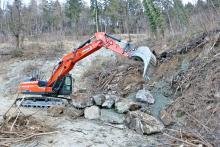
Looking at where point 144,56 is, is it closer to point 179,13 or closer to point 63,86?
point 63,86

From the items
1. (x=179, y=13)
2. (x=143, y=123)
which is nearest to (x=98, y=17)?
(x=179, y=13)

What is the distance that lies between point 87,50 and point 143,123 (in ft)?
14.8

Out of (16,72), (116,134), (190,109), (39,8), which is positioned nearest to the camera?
(116,134)

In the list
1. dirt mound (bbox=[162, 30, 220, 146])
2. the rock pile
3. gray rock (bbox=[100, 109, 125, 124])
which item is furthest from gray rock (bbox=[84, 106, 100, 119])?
dirt mound (bbox=[162, 30, 220, 146])

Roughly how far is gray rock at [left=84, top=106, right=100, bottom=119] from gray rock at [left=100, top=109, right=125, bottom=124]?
19 centimetres

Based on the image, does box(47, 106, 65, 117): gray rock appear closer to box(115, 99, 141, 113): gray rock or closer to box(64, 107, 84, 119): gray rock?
box(64, 107, 84, 119): gray rock

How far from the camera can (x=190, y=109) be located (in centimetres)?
1038

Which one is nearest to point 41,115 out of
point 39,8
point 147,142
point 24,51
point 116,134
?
point 116,134

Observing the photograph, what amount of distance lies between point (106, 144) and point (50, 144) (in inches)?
60.1

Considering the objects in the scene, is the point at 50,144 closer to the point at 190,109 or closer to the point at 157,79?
the point at 190,109

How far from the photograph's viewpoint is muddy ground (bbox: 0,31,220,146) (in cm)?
Result: 874

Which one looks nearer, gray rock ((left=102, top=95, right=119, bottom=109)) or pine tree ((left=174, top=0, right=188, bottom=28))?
gray rock ((left=102, top=95, right=119, bottom=109))

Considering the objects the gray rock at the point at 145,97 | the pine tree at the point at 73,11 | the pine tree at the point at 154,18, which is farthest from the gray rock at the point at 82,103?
the pine tree at the point at 73,11

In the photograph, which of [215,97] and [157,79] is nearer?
[215,97]
